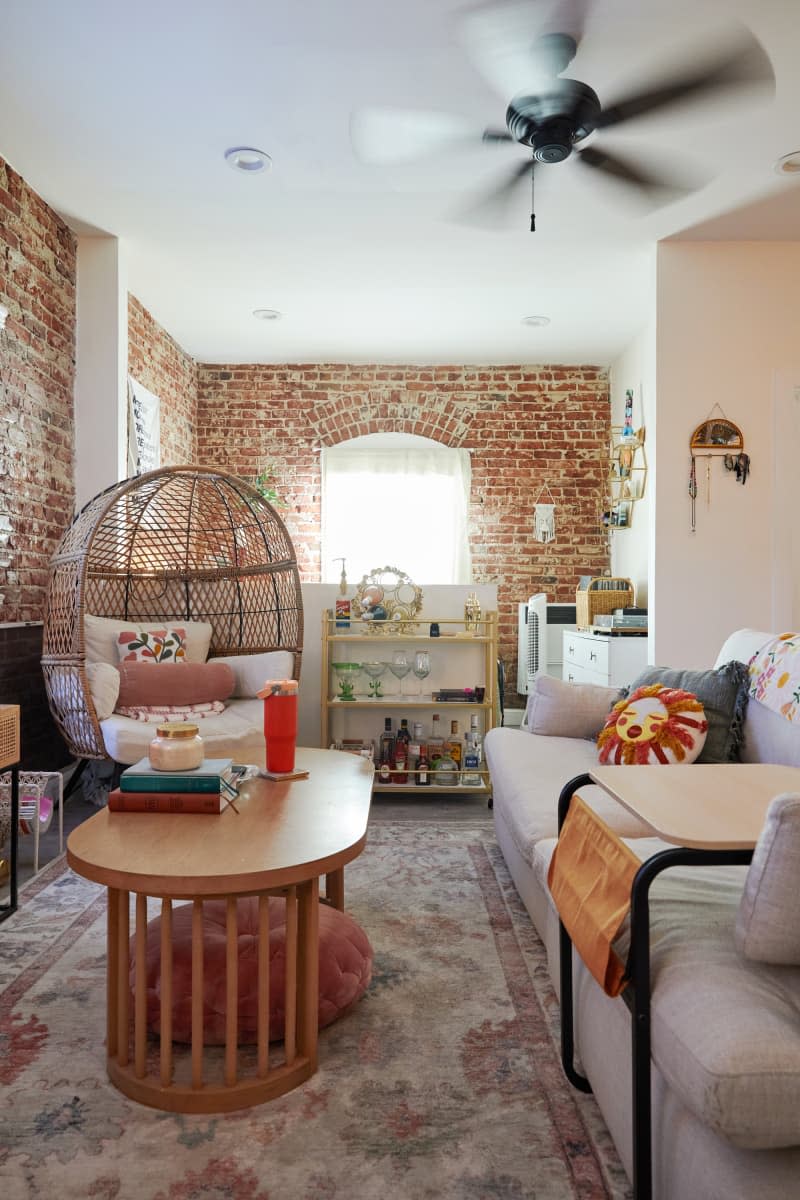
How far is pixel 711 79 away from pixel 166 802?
2792mm

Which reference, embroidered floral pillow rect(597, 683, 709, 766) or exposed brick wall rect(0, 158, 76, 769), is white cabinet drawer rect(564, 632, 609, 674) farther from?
exposed brick wall rect(0, 158, 76, 769)

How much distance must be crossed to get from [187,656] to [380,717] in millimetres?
1106

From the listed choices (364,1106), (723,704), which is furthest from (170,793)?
(723,704)

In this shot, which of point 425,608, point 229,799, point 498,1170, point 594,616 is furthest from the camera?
point 594,616

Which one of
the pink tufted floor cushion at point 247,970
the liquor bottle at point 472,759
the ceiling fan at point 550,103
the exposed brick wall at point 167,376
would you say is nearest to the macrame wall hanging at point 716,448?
the ceiling fan at point 550,103

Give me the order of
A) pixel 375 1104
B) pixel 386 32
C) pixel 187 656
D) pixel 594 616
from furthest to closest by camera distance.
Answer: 1. pixel 594 616
2. pixel 187 656
3. pixel 386 32
4. pixel 375 1104

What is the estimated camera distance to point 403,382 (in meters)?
6.51

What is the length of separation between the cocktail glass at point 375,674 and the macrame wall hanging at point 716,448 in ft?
6.00

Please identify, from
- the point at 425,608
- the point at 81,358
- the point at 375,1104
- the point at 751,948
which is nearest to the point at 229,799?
the point at 375,1104

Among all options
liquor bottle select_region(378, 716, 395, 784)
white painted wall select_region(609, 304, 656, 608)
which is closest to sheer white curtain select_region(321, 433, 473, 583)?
white painted wall select_region(609, 304, 656, 608)

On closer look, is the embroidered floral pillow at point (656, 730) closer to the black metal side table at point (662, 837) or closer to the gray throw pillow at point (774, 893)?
the black metal side table at point (662, 837)

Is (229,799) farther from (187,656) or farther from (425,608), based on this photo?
(425,608)

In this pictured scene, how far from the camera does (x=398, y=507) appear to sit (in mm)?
6535

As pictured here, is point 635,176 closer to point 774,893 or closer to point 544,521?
point 774,893
